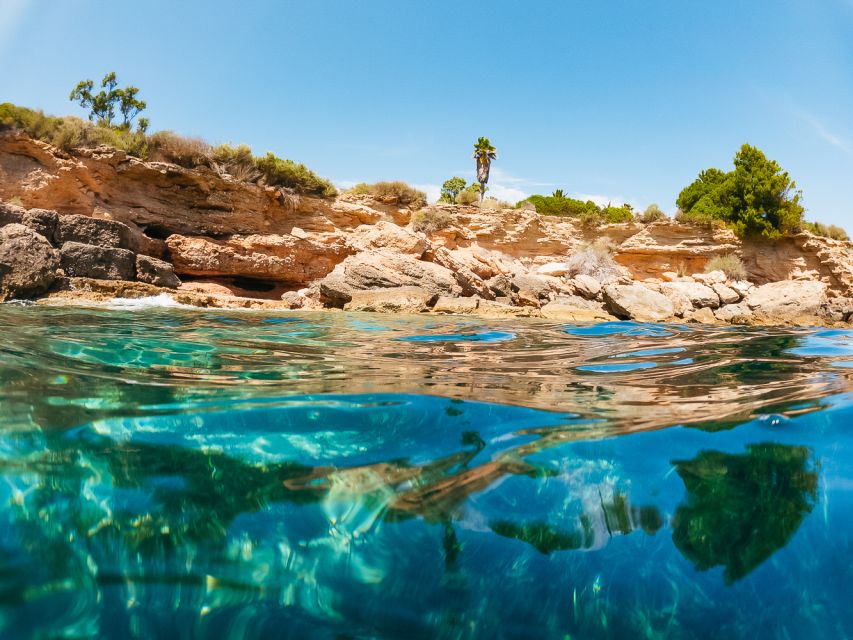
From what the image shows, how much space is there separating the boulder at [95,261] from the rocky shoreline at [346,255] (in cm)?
3

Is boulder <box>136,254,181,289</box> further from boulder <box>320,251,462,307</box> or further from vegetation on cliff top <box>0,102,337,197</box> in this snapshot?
boulder <box>320,251,462,307</box>

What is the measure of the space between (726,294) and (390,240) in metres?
11.8

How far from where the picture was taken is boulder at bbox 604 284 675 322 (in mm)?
12883

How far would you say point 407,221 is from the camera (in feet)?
63.3

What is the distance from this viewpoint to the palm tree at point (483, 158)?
3189 cm

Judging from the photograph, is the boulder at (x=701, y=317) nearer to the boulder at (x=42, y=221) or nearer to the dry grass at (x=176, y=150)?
the dry grass at (x=176, y=150)

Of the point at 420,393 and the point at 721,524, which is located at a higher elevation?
the point at 420,393

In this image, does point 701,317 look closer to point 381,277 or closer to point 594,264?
point 594,264

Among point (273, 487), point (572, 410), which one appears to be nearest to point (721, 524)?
point (572, 410)

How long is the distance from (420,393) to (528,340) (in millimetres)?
3511

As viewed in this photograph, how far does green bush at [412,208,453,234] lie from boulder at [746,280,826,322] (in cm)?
1082

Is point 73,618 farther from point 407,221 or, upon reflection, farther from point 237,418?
point 407,221

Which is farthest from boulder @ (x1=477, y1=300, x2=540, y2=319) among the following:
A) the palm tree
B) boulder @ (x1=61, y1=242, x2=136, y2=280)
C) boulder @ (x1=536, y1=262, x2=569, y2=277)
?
the palm tree

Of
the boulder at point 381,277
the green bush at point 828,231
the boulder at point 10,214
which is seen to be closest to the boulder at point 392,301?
the boulder at point 381,277
